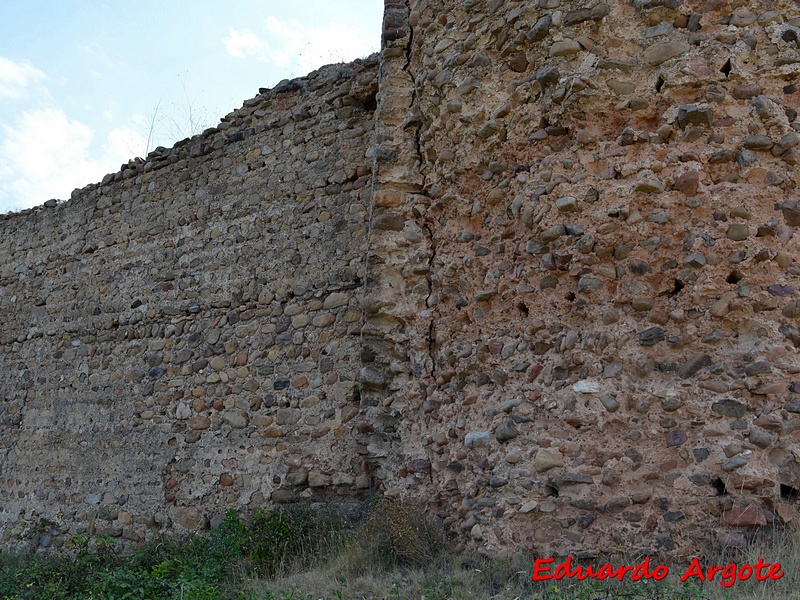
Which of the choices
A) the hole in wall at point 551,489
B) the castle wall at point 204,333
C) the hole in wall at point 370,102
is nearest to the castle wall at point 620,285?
the hole in wall at point 551,489

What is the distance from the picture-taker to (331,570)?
3859 mm

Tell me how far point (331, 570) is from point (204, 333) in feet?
9.64

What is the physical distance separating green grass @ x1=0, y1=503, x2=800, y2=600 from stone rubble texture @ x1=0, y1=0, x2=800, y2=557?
223mm

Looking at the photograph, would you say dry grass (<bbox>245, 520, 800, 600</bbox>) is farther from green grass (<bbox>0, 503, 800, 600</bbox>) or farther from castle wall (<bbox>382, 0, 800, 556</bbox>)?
castle wall (<bbox>382, 0, 800, 556</bbox>)

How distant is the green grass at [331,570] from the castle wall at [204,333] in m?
0.57

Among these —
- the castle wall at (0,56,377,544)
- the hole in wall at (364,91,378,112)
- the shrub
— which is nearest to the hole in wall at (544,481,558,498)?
the shrub

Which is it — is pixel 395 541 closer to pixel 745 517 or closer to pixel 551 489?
pixel 551 489

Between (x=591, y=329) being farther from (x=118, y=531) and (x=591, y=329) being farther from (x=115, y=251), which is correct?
→ (x=115, y=251)

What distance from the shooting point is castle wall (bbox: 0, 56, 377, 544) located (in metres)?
5.60

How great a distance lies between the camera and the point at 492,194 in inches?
170

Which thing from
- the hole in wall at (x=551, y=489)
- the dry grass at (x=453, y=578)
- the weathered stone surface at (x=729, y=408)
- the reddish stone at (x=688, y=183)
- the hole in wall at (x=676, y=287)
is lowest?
the dry grass at (x=453, y=578)

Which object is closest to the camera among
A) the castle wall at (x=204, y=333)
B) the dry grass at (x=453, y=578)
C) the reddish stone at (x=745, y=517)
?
the dry grass at (x=453, y=578)

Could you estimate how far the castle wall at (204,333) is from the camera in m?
5.60

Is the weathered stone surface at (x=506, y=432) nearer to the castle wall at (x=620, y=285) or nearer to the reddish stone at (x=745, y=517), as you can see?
the castle wall at (x=620, y=285)
